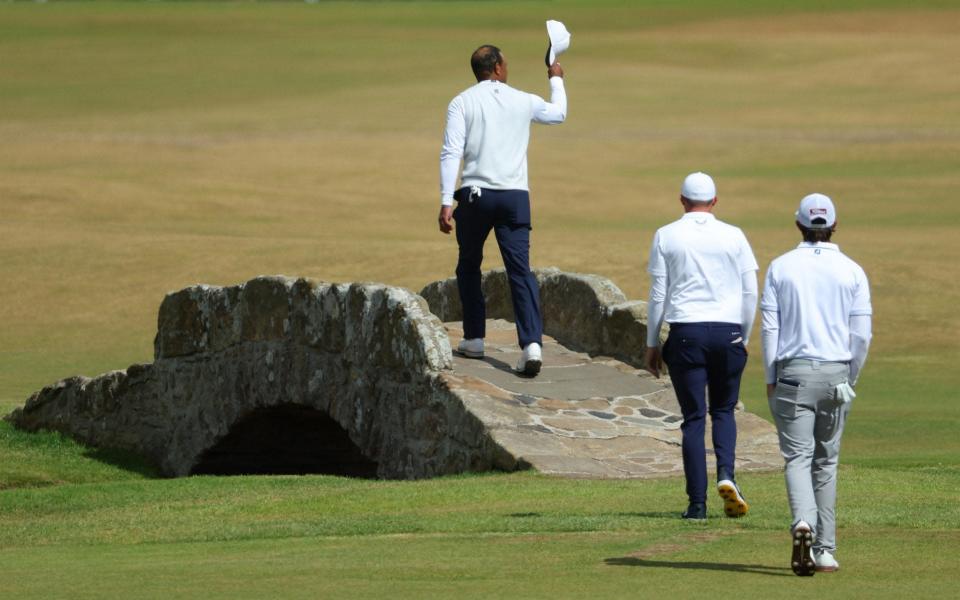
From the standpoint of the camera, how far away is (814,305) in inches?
351

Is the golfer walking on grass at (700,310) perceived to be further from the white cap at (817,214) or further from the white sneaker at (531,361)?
the white sneaker at (531,361)

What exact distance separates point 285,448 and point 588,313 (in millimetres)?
4028

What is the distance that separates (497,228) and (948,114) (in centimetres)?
→ 4648

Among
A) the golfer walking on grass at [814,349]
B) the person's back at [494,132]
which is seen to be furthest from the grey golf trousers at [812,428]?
the person's back at [494,132]

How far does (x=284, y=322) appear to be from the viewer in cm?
1698

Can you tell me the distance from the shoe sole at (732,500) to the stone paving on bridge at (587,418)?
8.81ft

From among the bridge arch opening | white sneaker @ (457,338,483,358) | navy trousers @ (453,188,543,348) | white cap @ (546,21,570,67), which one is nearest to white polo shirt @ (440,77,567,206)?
navy trousers @ (453,188,543,348)

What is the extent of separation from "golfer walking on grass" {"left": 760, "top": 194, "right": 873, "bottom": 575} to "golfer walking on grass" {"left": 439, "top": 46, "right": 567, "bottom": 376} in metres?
4.94

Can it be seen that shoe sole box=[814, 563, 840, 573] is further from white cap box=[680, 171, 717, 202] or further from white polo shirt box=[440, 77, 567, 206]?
white polo shirt box=[440, 77, 567, 206]

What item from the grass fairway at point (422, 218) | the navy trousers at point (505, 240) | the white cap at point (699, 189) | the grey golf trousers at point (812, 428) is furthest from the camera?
the navy trousers at point (505, 240)

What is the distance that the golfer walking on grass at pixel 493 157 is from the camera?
45.6ft

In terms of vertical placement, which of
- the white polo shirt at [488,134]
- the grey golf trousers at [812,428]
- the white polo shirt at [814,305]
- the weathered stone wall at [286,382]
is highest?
the white polo shirt at [488,134]

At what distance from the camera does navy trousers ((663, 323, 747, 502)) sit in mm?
10375

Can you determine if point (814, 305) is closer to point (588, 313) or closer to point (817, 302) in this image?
point (817, 302)
